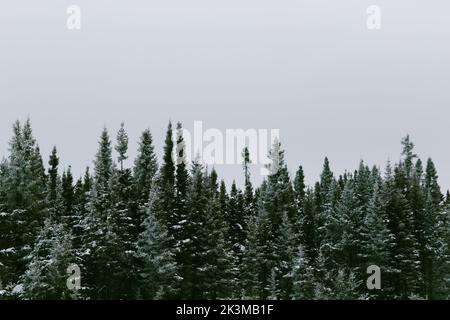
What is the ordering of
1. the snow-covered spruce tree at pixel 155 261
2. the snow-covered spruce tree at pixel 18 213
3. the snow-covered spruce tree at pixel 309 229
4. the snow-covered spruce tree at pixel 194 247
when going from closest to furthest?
the snow-covered spruce tree at pixel 18 213 < the snow-covered spruce tree at pixel 155 261 < the snow-covered spruce tree at pixel 194 247 < the snow-covered spruce tree at pixel 309 229

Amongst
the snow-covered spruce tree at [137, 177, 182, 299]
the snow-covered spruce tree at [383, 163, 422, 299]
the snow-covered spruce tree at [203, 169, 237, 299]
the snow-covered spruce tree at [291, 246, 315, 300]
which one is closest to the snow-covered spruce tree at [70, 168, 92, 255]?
the snow-covered spruce tree at [137, 177, 182, 299]

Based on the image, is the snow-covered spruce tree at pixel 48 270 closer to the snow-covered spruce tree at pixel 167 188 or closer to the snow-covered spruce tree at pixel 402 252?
the snow-covered spruce tree at pixel 167 188

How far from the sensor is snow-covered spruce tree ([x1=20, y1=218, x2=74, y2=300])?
159 ft

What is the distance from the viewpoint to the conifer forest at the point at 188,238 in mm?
54188

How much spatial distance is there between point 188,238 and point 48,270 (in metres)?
16.4

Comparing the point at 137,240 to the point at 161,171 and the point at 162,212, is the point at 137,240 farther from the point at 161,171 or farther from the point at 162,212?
the point at 161,171

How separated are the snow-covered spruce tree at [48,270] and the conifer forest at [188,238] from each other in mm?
113

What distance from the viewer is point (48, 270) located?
164ft

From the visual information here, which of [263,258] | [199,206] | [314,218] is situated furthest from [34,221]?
[314,218]

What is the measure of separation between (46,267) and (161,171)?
2452cm

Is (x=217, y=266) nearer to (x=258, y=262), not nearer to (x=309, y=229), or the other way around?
(x=258, y=262)


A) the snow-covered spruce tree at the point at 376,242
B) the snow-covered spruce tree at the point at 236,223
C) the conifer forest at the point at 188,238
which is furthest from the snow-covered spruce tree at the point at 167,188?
the snow-covered spruce tree at the point at 376,242

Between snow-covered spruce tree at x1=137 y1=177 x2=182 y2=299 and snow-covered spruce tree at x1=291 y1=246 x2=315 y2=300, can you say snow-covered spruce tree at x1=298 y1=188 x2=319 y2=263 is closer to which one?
snow-covered spruce tree at x1=291 y1=246 x2=315 y2=300

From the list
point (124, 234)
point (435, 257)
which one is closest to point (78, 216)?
point (124, 234)
